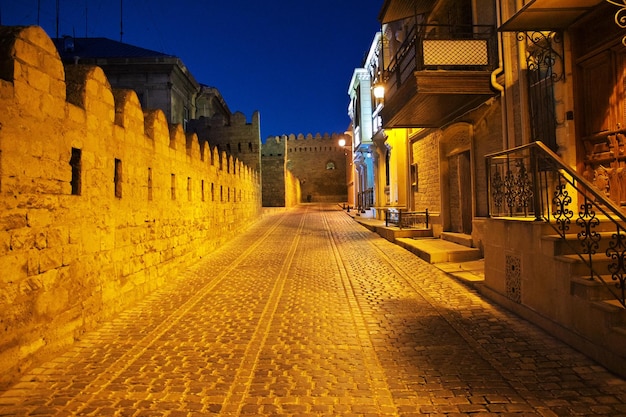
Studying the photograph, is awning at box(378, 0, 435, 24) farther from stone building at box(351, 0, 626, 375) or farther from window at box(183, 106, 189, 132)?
window at box(183, 106, 189, 132)

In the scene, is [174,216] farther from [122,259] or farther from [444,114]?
[444,114]

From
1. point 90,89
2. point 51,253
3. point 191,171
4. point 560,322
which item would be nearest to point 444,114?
point 191,171

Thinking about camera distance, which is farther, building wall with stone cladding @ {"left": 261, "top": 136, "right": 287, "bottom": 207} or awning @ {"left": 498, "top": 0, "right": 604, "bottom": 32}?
building wall with stone cladding @ {"left": 261, "top": 136, "right": 287, "bottom": 207}

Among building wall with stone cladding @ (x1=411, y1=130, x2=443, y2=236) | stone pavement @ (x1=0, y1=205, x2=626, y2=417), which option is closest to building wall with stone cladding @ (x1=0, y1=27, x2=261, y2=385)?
stone pavement @ (x1=0, y1=205, x2=626, y2=417)

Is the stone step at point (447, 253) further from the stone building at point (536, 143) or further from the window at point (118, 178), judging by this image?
the window at point (118, 178)

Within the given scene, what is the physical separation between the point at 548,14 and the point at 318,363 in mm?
6152

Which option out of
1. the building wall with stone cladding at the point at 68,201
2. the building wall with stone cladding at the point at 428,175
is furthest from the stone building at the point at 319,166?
the building wall with stone cladding at the point at 68,201

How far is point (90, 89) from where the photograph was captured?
5.14 metres

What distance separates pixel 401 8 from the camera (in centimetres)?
1182

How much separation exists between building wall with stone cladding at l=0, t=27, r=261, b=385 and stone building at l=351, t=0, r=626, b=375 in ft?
17.7

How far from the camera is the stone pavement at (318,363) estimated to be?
3146mm

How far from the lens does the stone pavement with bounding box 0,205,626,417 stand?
3146 millimetres

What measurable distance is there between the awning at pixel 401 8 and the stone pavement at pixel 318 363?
8.40 m

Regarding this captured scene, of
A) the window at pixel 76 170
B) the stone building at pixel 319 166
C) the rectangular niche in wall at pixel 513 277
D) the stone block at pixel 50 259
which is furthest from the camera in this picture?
the stone building at pixel 319 166
